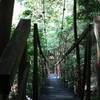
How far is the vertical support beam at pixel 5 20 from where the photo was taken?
4.34ft

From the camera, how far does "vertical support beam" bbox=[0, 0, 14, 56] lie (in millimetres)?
1322

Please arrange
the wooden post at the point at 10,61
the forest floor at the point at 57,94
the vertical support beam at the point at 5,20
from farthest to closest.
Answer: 1. the forest floor at the point at 57,94
2. the vertical support beam at the point at 5,20
3. the wooden post at the point at 10,61

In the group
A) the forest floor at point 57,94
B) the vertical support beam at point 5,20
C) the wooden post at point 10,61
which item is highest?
the vertical support beam at point 5,20

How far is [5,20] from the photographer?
53.1 inches

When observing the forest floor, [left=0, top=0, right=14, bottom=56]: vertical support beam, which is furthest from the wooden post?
the forest floor

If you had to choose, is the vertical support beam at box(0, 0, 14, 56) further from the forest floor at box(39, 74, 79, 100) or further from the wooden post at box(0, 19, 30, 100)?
the forest floor at box(39, 74, 79, 100)

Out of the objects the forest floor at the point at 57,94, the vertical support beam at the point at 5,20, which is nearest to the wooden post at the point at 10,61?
the vertical support beam at the point at 5,20

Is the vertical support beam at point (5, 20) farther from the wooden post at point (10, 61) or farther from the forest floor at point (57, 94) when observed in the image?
the forest floor at point (57, 94)

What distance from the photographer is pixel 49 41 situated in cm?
1925

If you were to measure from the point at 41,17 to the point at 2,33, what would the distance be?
10861 millimetres

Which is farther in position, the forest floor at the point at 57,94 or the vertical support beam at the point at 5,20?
the forest floor at the point at 57,94

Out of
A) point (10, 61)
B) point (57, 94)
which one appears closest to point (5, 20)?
point (10, 61)

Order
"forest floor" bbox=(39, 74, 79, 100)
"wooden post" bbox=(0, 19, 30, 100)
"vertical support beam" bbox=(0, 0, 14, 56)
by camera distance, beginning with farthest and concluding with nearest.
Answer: "forest floor" bbox=(39, 74, 79, 100), "vertical support beam" bbox=(0, 0, 14, 56), "wooden post" bbox=(0, 19, 30, 100)

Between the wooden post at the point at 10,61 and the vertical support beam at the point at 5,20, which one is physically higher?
the vertical support beam at the point at 5,20
